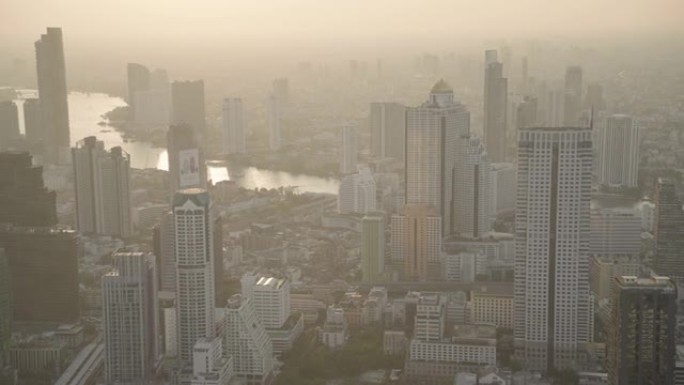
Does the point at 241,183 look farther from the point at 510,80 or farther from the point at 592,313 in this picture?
the point at 592,313

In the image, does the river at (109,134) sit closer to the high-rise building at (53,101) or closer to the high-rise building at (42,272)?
the high-rise building at (53,101)

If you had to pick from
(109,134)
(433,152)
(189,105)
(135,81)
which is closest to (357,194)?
(433,152)

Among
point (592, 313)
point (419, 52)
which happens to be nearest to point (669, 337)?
point (592, 313)

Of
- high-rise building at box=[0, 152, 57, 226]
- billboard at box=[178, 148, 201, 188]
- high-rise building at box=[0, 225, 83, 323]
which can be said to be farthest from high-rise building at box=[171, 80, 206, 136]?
high-rise building at box=[0, 225, 83, 323]

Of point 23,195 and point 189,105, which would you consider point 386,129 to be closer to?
point 189,105

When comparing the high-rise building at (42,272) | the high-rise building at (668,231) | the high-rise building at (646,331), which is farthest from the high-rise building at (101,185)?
the high-rise building at (646,331)

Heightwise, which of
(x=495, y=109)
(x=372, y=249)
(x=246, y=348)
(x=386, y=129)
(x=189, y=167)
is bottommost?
(x=246, y=348)
